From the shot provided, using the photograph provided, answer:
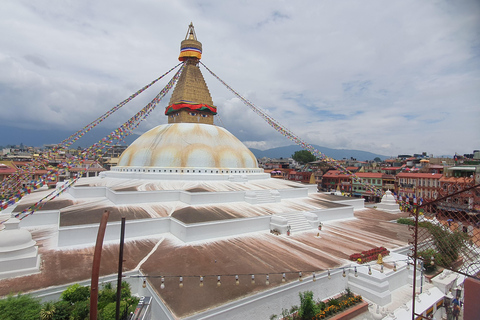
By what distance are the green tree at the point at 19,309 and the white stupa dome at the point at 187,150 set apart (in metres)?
10.1

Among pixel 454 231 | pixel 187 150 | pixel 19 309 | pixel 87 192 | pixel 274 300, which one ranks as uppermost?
pixel 187 150

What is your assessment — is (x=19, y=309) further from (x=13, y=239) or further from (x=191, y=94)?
(x=191, y=94)

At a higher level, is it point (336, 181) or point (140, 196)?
point (140, 196)

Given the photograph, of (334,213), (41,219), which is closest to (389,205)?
(334,213)

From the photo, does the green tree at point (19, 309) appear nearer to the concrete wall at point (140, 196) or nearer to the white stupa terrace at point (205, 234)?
the white stupa terrace at point (205, 234)

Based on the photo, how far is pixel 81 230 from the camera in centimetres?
823

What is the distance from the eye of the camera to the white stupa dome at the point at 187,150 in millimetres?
14742

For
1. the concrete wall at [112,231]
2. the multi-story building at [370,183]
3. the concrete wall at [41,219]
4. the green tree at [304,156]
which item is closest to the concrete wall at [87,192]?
the concrete wall at [41,219]

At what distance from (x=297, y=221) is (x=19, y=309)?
887 cm

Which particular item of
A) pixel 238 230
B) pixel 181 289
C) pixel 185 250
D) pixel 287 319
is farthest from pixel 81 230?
pixel 287 319

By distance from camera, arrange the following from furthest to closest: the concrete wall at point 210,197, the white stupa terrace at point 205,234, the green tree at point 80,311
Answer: the concrete wall at point 210,197
the white stupa terrace at point 205,234
the green tree at point 80,311

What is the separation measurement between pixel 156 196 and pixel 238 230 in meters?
4.39

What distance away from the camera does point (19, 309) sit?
4484 millimetres

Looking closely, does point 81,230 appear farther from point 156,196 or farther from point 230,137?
point 230,137
